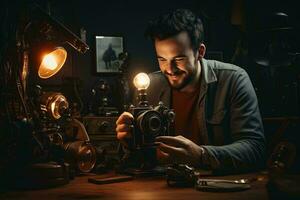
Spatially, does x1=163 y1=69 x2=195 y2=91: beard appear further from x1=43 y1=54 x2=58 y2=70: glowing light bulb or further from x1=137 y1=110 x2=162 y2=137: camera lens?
Result: x1=43 y1=54 x2=58 y2=70: glowing light bulb

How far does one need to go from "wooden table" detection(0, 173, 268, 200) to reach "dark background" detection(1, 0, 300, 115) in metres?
1.77

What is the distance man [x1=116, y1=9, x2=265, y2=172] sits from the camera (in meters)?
2.59

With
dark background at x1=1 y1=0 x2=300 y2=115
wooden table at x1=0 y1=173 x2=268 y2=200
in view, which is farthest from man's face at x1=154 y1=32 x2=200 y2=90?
dark background at x1=1 y1=0 x2=300 y2=115

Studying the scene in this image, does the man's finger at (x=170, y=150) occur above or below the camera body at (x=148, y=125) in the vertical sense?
below

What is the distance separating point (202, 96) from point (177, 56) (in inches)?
13.8

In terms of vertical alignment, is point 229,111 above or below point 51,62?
below

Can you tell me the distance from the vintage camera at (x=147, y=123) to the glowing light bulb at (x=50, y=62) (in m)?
0.53

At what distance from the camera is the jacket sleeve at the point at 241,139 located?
2.38 metres

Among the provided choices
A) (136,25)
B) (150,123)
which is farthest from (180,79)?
(136,25)

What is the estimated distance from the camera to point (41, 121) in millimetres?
2480

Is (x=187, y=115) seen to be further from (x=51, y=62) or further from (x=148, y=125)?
(x=51, y=62)

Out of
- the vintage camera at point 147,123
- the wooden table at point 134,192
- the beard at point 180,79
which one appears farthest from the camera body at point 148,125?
the beard at point 180,79

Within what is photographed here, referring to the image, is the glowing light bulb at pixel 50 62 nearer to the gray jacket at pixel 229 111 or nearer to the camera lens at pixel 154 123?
the camera lens at pixel 154 123

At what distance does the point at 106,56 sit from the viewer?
4.04m
